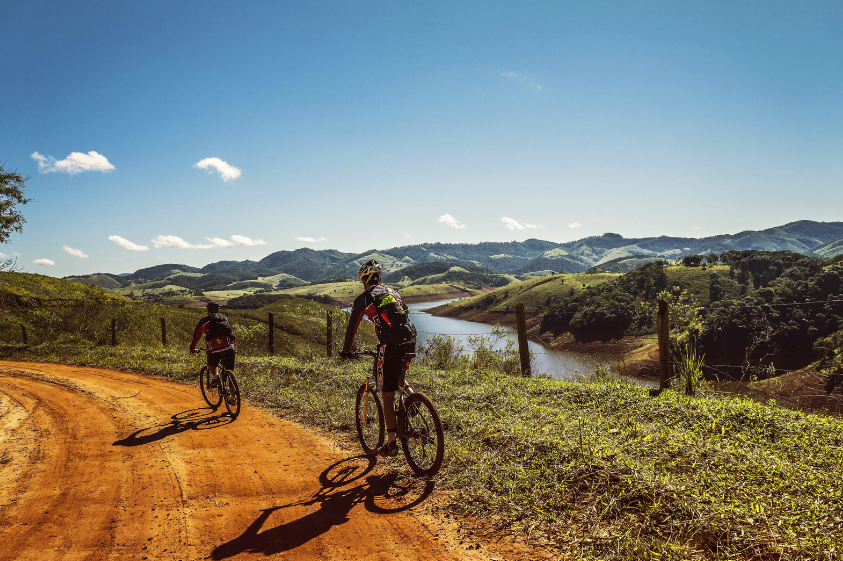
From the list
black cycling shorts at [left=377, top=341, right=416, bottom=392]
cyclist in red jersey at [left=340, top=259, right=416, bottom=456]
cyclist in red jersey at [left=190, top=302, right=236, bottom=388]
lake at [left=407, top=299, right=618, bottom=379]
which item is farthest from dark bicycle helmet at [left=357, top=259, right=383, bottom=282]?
lake at [left=407, top=299, right=618, bottom=379]

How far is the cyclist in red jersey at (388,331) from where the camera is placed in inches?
189

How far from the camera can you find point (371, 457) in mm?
5770

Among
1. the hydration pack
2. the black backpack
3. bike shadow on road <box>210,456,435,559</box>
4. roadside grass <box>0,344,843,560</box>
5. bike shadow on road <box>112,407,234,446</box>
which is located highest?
the hydration pack

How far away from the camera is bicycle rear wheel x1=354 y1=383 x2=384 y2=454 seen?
574cm

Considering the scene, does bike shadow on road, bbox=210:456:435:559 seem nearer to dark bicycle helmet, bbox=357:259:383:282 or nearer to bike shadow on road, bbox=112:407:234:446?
dark bicycle helmet, bbox=357:259:383:282

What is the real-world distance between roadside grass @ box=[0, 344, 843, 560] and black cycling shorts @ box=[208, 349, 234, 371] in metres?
2.12

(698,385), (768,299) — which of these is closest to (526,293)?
(768,299)

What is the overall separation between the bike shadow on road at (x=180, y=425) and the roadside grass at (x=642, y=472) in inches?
72.9

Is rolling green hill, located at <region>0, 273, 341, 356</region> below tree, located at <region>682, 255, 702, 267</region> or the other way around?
below

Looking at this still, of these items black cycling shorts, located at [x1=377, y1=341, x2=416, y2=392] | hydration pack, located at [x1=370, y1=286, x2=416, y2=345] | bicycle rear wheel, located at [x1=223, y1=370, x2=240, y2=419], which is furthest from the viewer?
bicycle rear wheel, located at [x1=223, y1=370, x2=240, y2=419]

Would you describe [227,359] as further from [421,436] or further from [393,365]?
[421,436]

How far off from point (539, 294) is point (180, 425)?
356ft

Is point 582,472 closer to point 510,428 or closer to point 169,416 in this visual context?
point 510,428

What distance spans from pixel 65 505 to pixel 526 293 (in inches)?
4605
